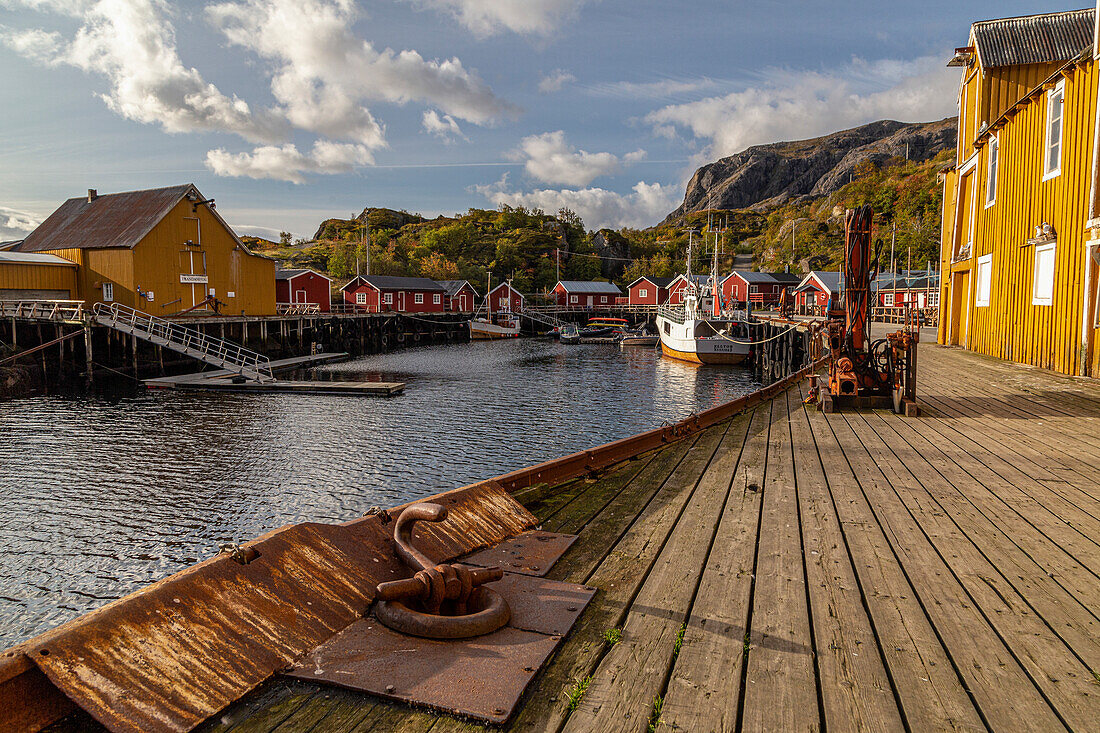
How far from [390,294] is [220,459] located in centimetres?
5112

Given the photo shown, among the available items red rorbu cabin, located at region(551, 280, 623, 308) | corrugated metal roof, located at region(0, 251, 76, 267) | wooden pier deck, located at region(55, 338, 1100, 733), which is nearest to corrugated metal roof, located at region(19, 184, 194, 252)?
corrugated metal roof, located at region(0, 251, 76, 267)

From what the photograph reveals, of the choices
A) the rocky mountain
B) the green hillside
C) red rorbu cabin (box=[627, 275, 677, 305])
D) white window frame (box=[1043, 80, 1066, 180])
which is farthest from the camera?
the rocky mountain

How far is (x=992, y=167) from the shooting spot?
720 inches

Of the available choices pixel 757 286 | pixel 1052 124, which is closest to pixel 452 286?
pixel 757 286

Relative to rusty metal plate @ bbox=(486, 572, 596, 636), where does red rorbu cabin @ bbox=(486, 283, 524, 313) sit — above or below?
above

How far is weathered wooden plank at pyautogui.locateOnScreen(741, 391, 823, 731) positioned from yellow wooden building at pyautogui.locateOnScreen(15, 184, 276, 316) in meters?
36.0

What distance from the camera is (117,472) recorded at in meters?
12.8

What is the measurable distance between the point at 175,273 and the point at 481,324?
33.4 metres

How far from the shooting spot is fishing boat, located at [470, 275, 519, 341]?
64938 millimetres

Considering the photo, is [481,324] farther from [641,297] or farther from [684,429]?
[684,429]

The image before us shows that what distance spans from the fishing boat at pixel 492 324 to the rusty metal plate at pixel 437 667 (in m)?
62.1

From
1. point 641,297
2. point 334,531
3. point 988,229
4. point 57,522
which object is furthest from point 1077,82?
point 641,297

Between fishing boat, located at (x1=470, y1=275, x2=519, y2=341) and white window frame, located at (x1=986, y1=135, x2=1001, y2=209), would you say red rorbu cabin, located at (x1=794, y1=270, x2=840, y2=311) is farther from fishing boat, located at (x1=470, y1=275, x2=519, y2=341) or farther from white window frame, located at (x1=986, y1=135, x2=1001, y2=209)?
white window frame, located at (x1=986, y1=135, x2=1001, y2=209)

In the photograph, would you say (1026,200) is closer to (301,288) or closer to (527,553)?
(527,553)
